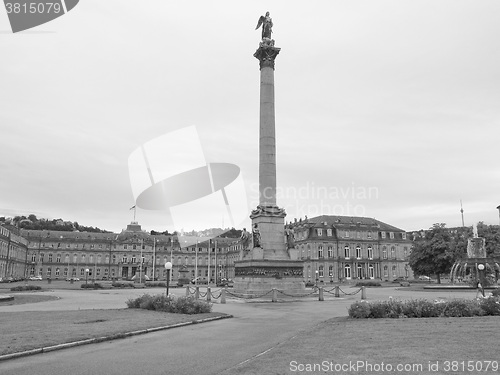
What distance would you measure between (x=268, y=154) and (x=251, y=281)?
12.3 m

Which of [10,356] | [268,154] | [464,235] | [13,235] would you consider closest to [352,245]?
[464,235]

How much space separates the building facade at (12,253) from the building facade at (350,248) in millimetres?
77025

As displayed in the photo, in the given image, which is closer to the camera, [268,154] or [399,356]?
[399,356]

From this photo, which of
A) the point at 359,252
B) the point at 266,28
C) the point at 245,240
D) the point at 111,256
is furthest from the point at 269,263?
the point at 111,256

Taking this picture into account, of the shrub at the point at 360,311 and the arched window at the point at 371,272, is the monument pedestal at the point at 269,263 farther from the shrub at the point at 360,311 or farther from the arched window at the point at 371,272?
the arched window at the point at 371,272

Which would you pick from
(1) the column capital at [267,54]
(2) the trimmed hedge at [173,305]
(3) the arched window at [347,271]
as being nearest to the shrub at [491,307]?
(2) the trimmed hedge at [173,305]

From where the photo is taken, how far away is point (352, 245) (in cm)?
11875

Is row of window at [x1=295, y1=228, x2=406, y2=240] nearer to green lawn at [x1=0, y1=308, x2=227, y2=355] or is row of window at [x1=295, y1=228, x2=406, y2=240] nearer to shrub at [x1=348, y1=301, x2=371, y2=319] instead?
green lawn at [x1=0, y1=308, x2=227, y2=355]

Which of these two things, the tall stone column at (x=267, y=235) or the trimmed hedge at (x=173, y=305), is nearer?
the trimmed hedge at (x=173, y=305)

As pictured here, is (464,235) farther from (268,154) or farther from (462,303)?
(462,303)

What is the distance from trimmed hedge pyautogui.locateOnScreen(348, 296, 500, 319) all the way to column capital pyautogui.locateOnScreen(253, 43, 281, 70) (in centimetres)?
3050

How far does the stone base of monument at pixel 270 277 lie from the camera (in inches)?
1486

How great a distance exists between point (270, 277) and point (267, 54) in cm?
2245

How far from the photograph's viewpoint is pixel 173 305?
76.8 ft
